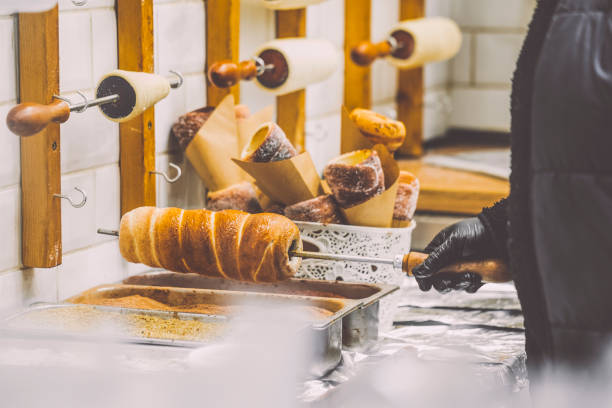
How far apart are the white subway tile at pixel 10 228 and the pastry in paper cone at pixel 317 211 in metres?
0.45

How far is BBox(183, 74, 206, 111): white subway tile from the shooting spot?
70.2 inches

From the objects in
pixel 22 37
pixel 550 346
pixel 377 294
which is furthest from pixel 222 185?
pixel 550 346

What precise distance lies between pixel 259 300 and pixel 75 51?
480 millimetres

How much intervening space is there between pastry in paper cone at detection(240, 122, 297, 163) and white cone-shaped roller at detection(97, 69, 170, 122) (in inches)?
8.4

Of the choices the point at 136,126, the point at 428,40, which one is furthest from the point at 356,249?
the point at 428,40

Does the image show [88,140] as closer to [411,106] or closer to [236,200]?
[236,200]

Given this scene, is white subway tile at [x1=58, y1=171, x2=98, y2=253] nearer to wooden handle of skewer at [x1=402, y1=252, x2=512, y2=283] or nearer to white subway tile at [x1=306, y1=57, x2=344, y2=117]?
wooden handle of skewer at [x1=402, y1=252, x2=512, y2=283]

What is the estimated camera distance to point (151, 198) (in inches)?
63.0

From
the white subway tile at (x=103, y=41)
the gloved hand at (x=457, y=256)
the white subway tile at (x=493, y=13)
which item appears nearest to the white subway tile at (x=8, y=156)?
the white subway tile at (x=103, y=41)

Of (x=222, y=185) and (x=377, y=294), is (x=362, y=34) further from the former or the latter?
(x=377, y=294)

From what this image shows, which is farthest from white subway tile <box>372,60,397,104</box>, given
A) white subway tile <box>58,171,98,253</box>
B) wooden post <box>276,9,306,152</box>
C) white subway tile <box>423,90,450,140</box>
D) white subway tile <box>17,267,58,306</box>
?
white subway tile <box>17,267,58,306</box>

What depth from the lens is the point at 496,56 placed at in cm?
307

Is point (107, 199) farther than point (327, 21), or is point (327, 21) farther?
point (327, 21)

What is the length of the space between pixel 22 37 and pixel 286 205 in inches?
20.7
